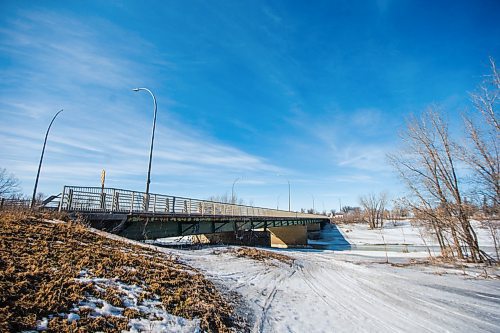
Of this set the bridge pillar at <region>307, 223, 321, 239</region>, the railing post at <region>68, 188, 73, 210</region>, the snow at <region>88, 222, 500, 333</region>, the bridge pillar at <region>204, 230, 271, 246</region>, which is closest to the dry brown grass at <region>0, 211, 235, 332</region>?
the snow at <region>88, 222, 500, 333</region>

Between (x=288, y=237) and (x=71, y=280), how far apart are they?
4521cm

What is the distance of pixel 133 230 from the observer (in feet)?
45.1

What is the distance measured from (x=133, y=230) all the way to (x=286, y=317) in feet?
34.9

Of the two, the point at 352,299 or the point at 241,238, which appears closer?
the point at 352,299

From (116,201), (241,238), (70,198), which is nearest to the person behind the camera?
(70,198)

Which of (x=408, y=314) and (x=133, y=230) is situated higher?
(x=133, y=230)

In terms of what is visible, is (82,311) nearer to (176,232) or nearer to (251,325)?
(251,325)

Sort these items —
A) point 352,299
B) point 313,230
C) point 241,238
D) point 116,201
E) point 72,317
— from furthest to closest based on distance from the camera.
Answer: point 313,230 → point 241,238 → point 116,201 → point 352,299 → point 72,317

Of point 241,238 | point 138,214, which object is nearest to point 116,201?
point 138,214

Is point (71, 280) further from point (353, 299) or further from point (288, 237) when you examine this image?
point (288, 237)

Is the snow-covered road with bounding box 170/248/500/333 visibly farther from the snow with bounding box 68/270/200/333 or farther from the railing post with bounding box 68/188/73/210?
the railing post with bounding box 68/188/73/210

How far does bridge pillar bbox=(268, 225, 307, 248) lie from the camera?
46.2 m

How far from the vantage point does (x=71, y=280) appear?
463 centimetres

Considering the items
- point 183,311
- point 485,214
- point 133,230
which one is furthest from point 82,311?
point 485,214
